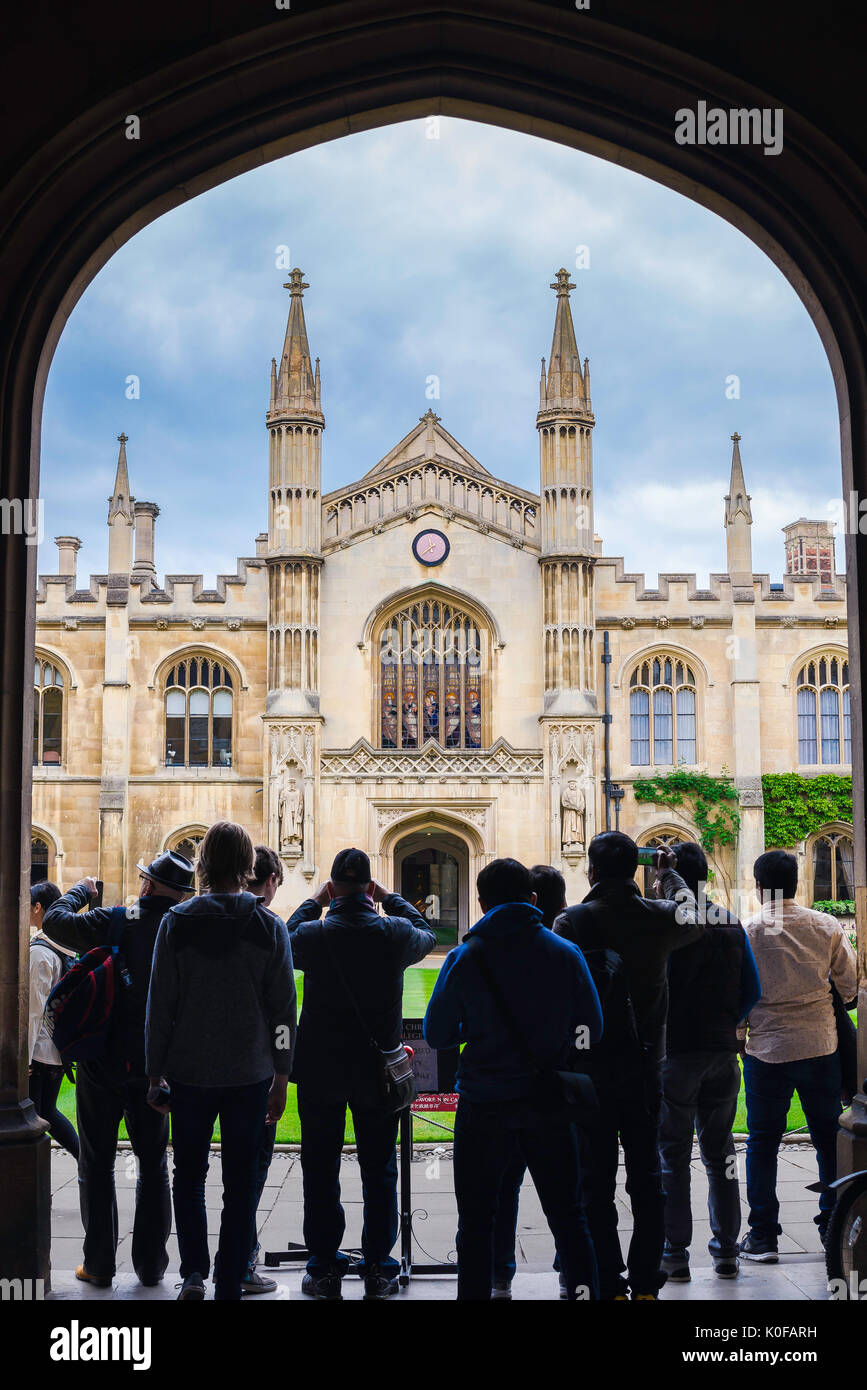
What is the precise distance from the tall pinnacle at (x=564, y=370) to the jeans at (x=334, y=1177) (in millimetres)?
20519

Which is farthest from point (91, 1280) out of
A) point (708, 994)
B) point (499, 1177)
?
point (708, 994)

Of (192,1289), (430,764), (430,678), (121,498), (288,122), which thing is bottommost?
(192,1289)

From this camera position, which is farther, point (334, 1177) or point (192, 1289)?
point (334, 1177)

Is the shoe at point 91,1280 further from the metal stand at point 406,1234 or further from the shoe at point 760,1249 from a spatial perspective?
the shoe at point 760,1249

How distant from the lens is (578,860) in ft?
71.3

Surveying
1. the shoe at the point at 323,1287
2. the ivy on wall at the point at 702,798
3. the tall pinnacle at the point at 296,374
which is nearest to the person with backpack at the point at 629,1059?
the shoe at the point at 323,1287

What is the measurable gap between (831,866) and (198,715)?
12.9 m

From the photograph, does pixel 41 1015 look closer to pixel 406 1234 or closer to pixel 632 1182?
pixel 406 1234

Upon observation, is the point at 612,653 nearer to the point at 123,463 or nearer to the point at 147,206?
the point at 123,463

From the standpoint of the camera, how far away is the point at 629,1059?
152 inches

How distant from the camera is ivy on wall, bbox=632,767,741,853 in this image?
74.5 ft

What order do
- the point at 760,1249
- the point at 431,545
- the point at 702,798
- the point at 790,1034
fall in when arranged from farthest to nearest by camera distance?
the point at 431,545
the point at 702,798
the point at 790,1034
the point at 760,1249

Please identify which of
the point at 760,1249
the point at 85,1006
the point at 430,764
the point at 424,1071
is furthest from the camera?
the point at 430,764

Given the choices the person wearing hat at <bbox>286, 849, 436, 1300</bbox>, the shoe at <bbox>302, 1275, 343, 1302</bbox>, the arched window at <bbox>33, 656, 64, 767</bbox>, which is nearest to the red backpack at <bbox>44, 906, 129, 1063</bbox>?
the person wearing hat at <bbox>286, 849, 436, 1300</bbox>
